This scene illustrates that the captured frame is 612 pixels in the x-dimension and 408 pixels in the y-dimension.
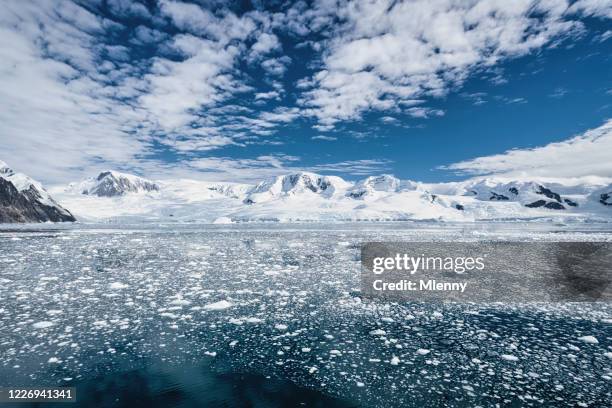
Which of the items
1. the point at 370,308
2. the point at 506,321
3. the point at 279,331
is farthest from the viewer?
the point at 370,308

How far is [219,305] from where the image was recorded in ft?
32.9

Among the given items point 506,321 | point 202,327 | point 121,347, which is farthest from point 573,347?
point 121,347

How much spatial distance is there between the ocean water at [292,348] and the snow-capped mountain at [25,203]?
466ft

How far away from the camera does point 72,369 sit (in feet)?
19.9

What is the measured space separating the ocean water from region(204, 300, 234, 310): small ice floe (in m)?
0.03

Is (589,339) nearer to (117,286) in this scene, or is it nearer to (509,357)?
(509,357)

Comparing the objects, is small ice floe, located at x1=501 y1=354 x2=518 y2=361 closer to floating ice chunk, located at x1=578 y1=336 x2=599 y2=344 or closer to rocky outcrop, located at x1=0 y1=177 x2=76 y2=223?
floating ice chunk, located at x1=578 y1=336 x2=599 y2=344

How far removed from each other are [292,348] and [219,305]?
144 inches

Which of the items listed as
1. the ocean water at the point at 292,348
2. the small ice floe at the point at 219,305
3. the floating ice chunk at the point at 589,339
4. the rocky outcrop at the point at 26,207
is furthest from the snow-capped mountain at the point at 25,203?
the floating ice chunk at the point at 589,339

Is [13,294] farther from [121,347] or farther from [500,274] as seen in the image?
[500,274]

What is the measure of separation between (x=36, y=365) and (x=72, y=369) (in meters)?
0.72

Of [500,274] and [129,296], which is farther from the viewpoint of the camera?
[500,274]

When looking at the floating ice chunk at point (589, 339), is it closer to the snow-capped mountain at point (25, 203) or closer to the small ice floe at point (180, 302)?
the small ice floe at point (180, 302)

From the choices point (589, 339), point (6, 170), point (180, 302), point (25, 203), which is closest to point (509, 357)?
point (589, 339)
